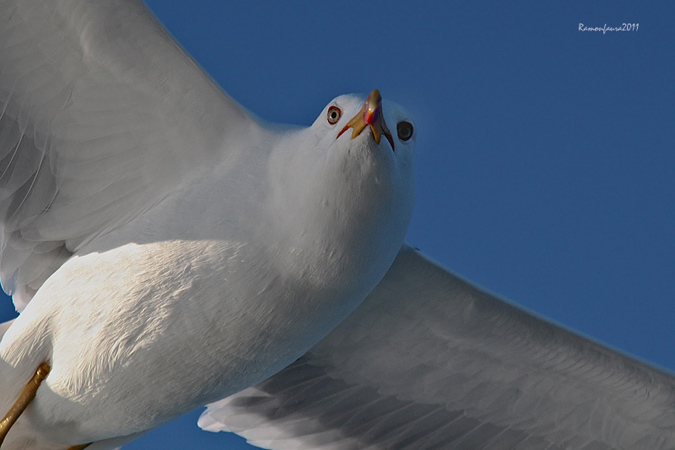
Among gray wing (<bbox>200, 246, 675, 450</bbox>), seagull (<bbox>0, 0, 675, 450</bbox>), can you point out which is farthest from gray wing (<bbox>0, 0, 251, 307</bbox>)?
gray wing (<bbox>200, 246, 675, 450</bbox>)

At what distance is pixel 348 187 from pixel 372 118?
240 millimetres

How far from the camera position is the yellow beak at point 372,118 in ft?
10.2

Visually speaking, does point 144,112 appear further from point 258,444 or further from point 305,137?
point 258,444

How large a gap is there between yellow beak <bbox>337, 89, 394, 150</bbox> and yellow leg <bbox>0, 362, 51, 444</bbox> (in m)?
1.53

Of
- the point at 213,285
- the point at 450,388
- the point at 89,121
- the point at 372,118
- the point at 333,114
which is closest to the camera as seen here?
the point at 372,118

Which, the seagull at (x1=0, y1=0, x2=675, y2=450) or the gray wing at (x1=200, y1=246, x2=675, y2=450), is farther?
the gray wing at (x1=200, y1=246, x2=675, y2=450)

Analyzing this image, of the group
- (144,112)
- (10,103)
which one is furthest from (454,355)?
(10,103)

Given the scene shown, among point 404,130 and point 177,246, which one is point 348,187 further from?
point 177,246

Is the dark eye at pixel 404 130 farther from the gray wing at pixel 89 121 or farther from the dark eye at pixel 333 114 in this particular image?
the gray wing at pixel 89 121

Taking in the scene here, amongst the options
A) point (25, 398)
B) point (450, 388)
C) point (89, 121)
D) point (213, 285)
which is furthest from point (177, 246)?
point (450, 388)

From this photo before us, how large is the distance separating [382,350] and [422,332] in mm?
233

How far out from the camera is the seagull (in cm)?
334

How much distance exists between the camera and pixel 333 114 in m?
3.31

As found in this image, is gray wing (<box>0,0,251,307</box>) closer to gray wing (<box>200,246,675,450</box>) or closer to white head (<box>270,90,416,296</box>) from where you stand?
→ white head (<box>270,90,416,296</box>)
